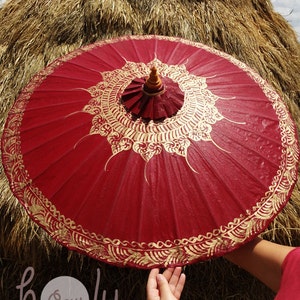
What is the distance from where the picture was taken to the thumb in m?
0.82

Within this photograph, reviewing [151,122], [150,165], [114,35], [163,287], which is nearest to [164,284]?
[163,287]

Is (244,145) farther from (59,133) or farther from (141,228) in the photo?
(59,133)

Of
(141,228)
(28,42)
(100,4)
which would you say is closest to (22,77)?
(28,42)

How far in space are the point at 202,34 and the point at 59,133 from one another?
1063 mm

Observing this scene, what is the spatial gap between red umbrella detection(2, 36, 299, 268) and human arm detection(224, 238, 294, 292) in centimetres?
8

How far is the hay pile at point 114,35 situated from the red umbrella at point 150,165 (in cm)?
45

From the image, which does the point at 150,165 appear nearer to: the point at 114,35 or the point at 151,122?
the point at 151,122

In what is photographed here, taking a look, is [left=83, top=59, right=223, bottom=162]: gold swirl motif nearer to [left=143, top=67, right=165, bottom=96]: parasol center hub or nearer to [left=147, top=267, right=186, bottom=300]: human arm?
[left=143, top=67, right=165, bottom=96]: parasol center hub

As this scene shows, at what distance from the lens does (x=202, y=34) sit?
1.75 meters

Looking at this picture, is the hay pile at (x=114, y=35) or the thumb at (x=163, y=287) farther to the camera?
A: the hay pile at (x=114, y=35)

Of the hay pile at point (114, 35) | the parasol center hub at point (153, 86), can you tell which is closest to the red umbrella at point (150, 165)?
the parasol center hub at point (153, 86)

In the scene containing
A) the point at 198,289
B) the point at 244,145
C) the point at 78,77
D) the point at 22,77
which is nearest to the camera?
the point at 244,145

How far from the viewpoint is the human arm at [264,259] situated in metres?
0.90

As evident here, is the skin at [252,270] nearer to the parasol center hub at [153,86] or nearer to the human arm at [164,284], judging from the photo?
the human arm at [164,284]
